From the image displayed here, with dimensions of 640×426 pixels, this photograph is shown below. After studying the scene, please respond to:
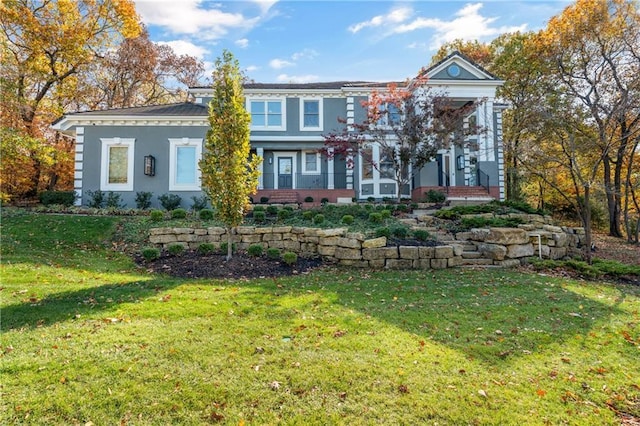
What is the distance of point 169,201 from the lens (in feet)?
41.4

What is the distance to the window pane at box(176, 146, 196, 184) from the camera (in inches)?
522

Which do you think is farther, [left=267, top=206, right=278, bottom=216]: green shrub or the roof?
the roof

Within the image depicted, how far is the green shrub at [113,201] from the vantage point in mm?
12523

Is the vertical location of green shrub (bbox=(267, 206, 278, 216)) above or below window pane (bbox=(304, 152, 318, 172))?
below

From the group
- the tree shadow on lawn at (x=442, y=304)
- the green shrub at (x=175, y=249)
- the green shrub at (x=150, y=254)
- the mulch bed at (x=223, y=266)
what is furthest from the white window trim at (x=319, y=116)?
the tree shadow on lawn at (x=442, y=304)

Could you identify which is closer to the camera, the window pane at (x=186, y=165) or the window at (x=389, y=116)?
the window at (x=389, y=116)

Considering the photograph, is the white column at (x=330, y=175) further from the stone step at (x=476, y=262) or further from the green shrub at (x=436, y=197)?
the stone step at (x=476, y=262)

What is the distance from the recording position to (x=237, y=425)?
93.5 inches

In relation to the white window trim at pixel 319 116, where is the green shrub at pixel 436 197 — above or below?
below

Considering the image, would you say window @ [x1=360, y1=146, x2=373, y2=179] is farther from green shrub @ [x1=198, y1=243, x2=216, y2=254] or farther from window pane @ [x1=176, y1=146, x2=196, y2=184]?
green shrub @ [x1=198, y1=243, x2=216, y2=254]

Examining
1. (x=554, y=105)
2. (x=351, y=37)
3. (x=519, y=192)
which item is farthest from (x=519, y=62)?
(x=351, y=37)

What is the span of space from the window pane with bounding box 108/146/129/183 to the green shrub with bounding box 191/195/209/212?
289 cm

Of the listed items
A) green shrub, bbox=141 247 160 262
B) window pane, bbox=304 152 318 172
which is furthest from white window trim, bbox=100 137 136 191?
window pane, bbox=304 152 318 172

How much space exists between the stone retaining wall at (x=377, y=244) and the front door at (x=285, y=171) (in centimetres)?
926
